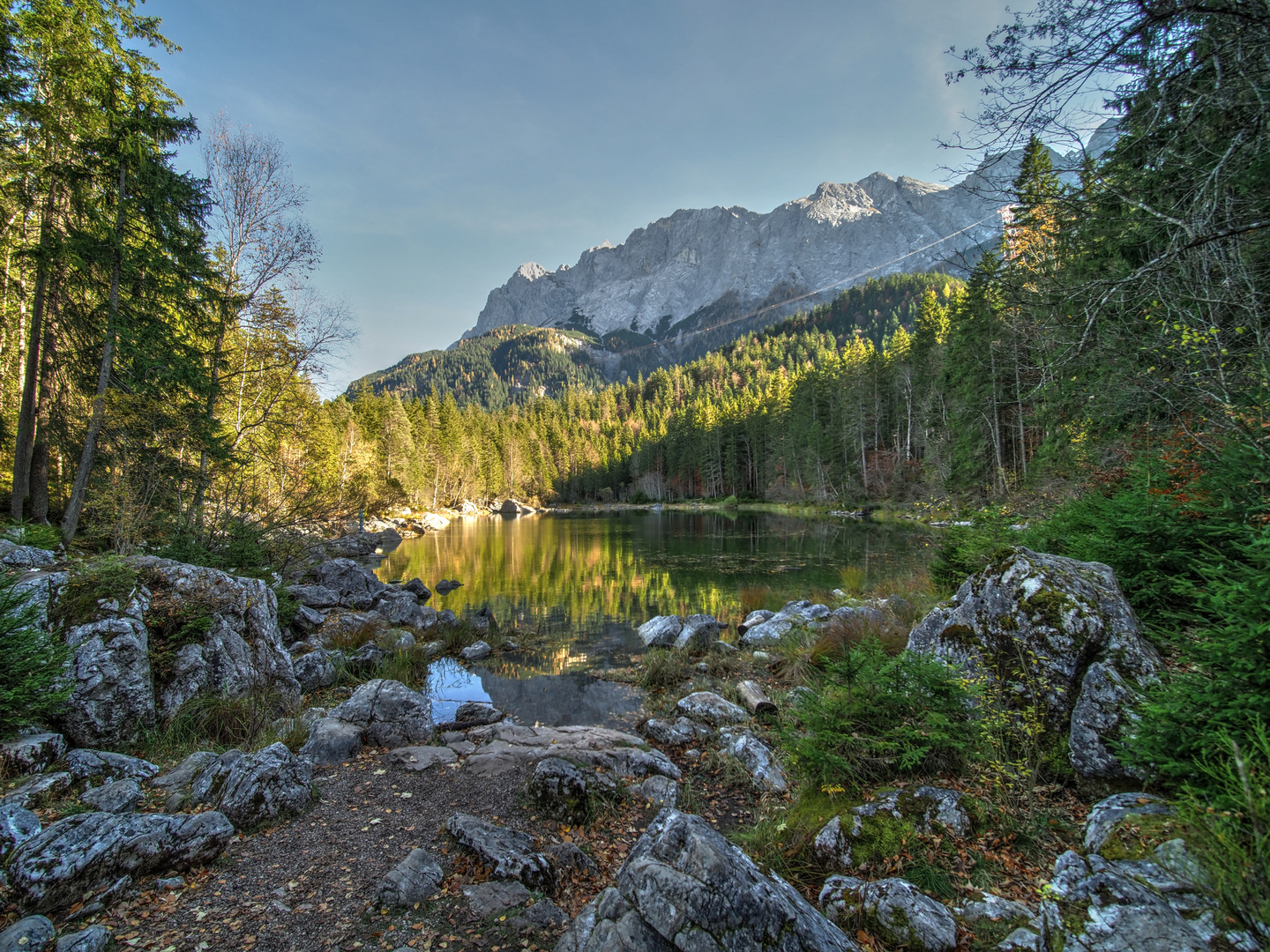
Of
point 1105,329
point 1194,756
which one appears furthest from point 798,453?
point 1194,756

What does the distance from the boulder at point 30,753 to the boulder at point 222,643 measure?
155 centimetres

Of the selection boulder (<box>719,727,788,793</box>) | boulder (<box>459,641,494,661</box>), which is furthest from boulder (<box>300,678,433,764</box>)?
boulder (<box>459,641,494,661</box>)

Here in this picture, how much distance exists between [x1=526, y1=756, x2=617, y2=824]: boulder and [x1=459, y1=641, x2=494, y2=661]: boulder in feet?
23.4

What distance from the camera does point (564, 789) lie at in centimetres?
513

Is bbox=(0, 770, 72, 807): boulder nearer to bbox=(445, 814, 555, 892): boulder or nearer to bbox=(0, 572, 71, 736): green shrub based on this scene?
bbox=(0, 572, 71, 736): green shrub

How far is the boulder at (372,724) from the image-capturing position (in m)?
6.10

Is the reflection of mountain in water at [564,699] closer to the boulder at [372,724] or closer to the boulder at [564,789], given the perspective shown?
the boulder at [372,724]

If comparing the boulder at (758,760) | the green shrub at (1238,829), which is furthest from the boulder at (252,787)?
the green shrub at (1238,829)

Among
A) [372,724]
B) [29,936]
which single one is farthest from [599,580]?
[29,936]

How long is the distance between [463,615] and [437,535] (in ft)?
90.4

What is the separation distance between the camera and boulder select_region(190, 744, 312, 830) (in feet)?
13.9

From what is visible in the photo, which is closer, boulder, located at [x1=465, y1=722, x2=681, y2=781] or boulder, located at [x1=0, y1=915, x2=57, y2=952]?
boulder, located at [x1=0, y1=915, x2=57, y2=952]

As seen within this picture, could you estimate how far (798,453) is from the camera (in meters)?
55.4

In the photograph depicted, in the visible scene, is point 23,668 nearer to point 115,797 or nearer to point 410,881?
point 115,797
